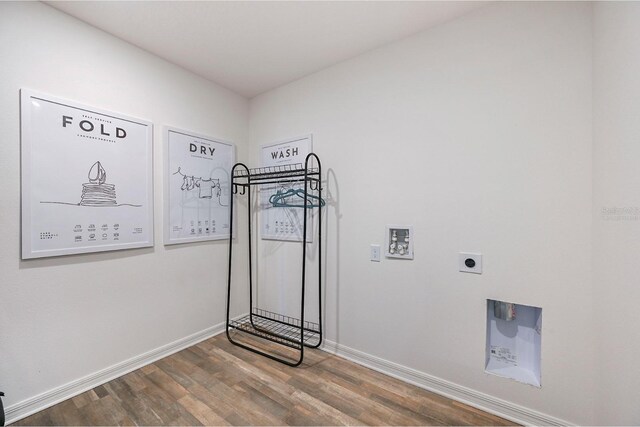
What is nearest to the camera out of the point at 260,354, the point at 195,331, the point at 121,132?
the point at 121,132

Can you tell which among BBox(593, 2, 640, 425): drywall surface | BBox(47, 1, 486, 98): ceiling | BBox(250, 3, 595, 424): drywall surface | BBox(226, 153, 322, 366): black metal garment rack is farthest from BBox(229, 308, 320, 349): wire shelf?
BBox(47, 1, 486, 98): ceiling

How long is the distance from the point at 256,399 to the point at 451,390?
1248 mm

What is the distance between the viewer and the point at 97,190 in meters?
1.73

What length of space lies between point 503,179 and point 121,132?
2570mm

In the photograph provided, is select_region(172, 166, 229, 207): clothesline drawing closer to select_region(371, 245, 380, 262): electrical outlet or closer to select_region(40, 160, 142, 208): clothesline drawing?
select_region(40, 160, 142, 208): clothesline drawing

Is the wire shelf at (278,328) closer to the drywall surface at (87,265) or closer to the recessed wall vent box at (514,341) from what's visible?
the drywall surface at (87,265)

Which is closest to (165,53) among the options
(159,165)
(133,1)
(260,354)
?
(133,1)

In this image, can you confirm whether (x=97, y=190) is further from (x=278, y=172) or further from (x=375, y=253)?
(x=375, y=253)

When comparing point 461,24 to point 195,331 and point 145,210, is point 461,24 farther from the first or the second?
point 195,331

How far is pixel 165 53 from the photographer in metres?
2.03

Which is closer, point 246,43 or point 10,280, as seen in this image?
point 10,280

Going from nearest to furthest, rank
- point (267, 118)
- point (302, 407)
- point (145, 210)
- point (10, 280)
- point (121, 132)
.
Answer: point (10, 280) → point (302, 407) → point (121, 132) → point (145, 210) → point (267, 118)

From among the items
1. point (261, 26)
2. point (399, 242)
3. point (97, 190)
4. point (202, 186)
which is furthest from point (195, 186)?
point (399, 242)

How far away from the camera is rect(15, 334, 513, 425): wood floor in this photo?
1.45 meters
